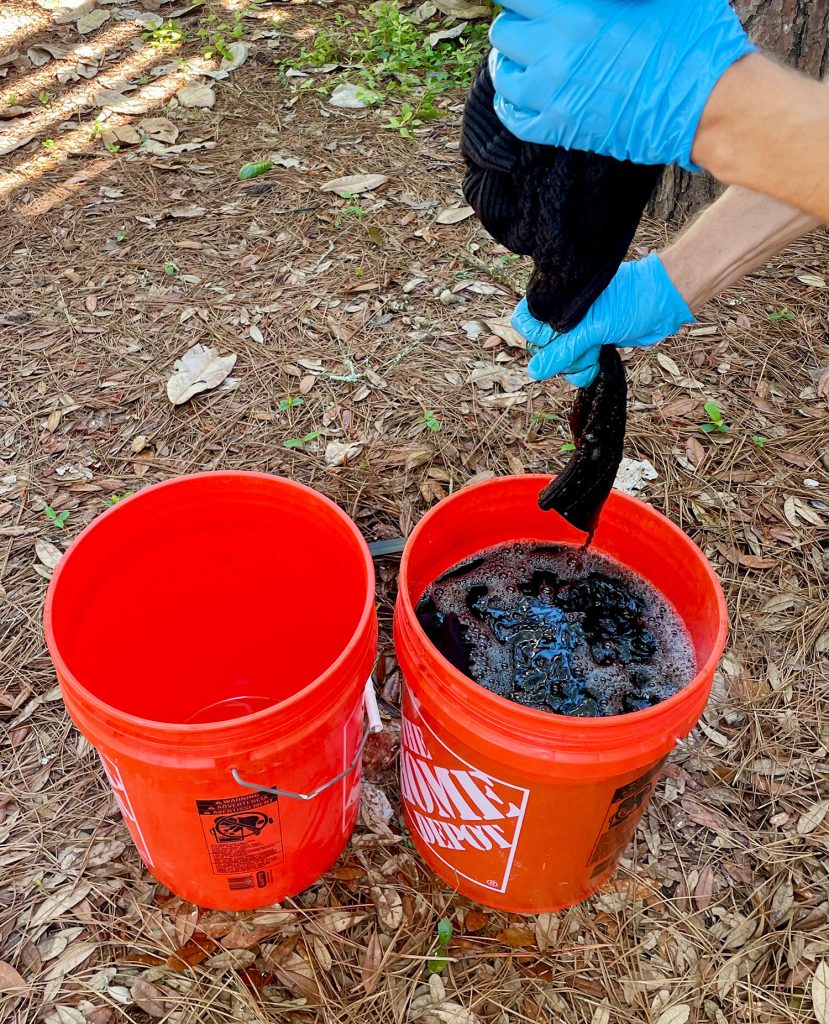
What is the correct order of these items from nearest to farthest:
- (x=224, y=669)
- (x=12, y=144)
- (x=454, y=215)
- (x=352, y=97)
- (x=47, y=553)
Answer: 1. (x=224, y=669)
2. (x=47, y=553)
3. (x=454, y=215)
4. (x=12, y=144)
5. (x=352, y=97)

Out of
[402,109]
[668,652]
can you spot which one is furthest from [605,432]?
[402,109]

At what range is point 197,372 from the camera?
2.36 metres

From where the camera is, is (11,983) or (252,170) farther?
(252,170)

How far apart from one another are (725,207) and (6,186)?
279cm

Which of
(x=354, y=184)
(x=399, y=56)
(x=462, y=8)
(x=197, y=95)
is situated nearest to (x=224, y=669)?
(x=354, y=184)

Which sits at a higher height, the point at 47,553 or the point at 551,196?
the point at 551,196

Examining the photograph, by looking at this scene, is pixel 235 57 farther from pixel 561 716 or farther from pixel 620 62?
pixel 561 716

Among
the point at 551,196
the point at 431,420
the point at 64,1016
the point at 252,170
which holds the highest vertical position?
the point at 551,196

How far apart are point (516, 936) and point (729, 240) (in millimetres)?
1271

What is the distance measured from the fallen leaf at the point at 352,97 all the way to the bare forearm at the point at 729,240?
242 centimetres

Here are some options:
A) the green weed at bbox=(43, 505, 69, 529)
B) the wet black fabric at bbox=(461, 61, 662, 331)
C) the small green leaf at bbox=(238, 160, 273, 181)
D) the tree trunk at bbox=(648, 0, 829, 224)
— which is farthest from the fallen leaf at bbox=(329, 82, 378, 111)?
the wet black fabric at bbox=(461, 61, 662, 331)

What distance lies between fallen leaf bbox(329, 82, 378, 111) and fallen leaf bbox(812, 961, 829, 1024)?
10.9 ft

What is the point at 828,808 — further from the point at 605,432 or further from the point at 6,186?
the point at 6,186

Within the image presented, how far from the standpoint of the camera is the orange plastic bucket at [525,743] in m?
1.16
